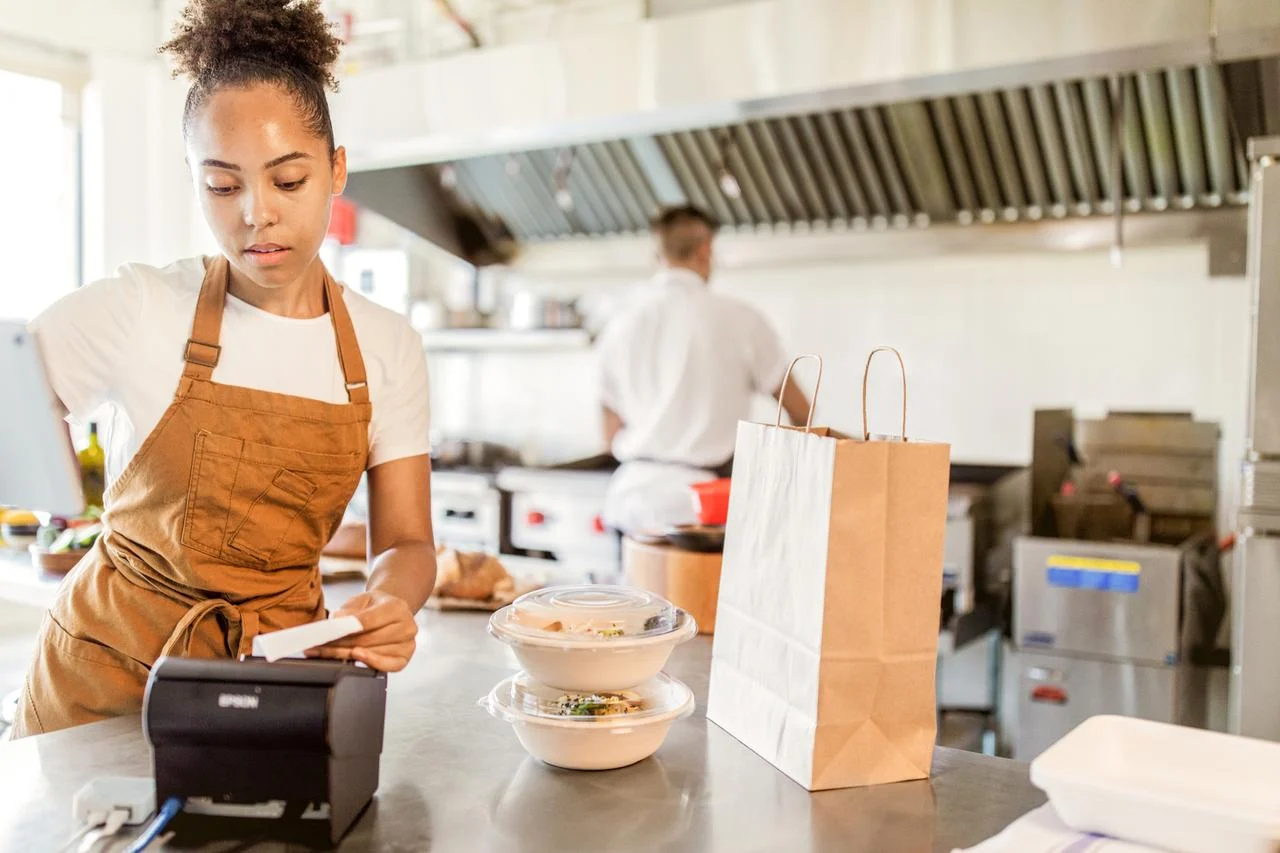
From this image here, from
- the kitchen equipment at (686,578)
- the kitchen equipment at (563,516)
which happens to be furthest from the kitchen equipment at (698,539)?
the kitchen equipment at (563,516)

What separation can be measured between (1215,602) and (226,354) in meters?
2.89

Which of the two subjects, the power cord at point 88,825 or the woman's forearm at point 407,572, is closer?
the power cord at point 88,825

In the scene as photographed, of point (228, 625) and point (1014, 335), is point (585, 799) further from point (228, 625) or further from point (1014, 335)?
point (1014, 335)

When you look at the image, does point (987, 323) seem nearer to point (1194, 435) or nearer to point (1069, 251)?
point (1069, 251)

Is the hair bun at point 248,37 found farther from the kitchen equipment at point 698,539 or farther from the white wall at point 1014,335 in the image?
Answer: the white wall at point 1014,335

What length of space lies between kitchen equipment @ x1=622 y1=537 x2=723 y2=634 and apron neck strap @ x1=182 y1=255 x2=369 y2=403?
597 millimetres

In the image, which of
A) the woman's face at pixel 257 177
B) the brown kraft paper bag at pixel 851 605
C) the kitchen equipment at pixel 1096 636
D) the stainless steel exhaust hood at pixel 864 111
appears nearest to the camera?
the brown kraft paper bag at pixel 851 605

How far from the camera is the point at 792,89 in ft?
10.1

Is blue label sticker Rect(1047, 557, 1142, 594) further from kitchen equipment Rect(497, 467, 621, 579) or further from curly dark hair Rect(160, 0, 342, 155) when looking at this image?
curly dark hair Rect(160, 0, 342, 155)

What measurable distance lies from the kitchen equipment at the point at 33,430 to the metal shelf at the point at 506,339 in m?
3.44

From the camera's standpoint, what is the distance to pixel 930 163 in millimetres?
3822

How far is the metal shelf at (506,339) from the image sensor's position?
4.70m

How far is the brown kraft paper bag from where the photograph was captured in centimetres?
111

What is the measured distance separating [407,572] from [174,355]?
0.41 m
